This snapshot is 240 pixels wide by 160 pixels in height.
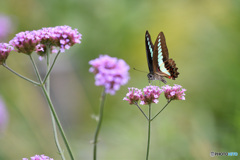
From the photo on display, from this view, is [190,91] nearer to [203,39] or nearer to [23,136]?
[203,39]

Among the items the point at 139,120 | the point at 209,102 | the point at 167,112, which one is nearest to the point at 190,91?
the point at 209,102

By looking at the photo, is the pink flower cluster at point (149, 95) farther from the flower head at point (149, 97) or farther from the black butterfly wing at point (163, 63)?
the black butterfly wing at point (163, 63)

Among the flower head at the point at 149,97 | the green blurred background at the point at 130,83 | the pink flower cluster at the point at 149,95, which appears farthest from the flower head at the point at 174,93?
the green blurred background at the point at 130,83

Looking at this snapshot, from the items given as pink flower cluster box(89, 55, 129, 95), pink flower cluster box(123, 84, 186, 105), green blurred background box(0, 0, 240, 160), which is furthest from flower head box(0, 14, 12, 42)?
pink flower cluster box(89, 55, 129, 95)

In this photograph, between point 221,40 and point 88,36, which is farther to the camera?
point 88,36

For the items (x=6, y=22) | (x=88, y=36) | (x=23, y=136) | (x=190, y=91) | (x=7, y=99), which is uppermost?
(x=88, y=36)

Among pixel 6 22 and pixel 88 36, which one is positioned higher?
pixel 88 36

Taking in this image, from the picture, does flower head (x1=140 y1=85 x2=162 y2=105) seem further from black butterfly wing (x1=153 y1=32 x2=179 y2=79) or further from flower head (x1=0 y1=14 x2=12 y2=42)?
flower head (x1=0 y1=14 x2=12 y2=42)
